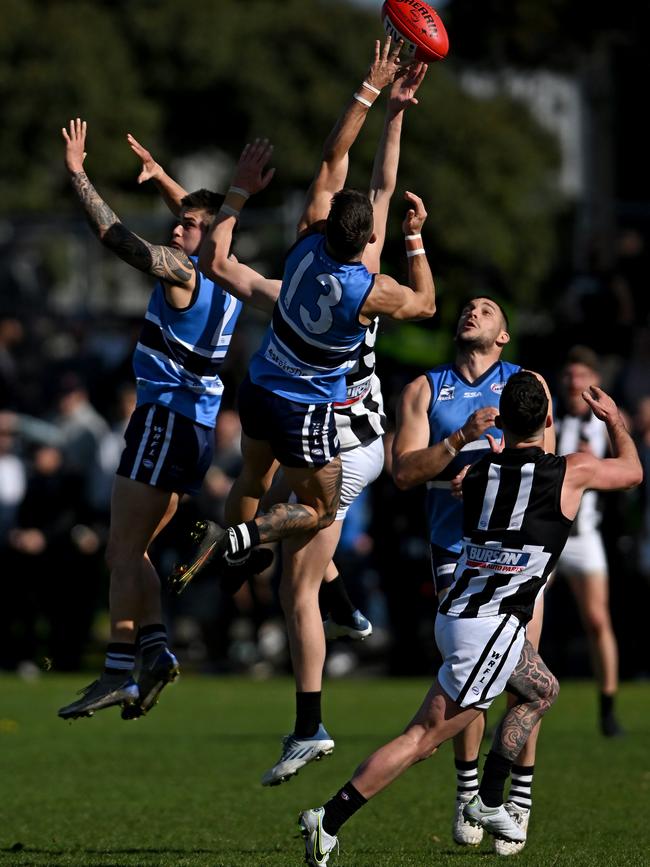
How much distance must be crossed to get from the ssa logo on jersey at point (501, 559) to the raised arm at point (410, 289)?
1.29 metres

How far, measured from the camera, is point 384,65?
873 centimetres

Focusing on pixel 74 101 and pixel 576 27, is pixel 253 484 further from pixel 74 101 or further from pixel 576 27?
pixel 74 101

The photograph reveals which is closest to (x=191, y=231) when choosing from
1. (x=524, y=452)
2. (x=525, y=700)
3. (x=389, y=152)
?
(x=389, y=152)

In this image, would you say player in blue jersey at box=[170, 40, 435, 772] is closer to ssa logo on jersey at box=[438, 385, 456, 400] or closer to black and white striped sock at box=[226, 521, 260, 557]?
black and white striped sock at box=[226, 521, 260, 557]

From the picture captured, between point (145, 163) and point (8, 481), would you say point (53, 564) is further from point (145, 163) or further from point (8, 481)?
point (145, 163)

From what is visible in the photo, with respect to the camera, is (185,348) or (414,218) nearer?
(414,218)

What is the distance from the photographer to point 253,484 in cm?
898

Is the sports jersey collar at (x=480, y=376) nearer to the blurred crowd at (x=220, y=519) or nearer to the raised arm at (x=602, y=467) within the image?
the raised arm at (x=602, y=467)

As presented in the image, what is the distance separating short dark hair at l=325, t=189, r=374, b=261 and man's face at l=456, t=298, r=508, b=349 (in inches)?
41.7

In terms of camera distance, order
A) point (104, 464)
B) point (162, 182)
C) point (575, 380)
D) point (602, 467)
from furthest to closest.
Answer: point (104, 464), point (575, 380), point (162, 182), point (602, 467)

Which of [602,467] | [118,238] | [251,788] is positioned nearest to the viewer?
[602,467]

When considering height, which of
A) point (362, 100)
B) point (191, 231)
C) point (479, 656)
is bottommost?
point (479, 656)

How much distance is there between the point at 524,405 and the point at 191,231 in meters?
2.51

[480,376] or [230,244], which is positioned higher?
[230,244]
